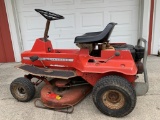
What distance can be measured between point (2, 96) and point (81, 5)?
2.84 m

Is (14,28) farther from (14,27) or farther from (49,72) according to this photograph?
(49,72)

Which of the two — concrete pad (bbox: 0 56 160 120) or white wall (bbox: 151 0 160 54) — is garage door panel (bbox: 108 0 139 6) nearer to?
white wall (bbox: 151 0 160 54)

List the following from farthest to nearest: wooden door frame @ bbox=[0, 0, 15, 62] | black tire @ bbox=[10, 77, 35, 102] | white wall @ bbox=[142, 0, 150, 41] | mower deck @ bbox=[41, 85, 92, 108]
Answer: wooden door frame @ bbox=[0, 0, 15, 62], white wall @ bbox=[142, 0, 150, 41], black tire @ bbox=[10, 77, 35, 102], mower deck @ bbox=[41, 85, 92, 108]

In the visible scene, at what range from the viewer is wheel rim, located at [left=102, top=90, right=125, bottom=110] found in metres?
2.11

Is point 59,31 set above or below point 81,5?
below

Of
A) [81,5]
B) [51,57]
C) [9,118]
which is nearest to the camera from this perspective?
[9,118]

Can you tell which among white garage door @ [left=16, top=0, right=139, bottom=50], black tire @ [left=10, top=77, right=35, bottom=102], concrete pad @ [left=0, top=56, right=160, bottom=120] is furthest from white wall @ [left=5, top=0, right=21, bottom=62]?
black tire @ [left=10, top=77, right=35, bottom=102]

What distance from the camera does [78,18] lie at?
4441mm

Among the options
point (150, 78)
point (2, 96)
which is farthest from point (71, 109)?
point (150, 78)

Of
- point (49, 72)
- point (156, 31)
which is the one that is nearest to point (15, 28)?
point (49, 72)

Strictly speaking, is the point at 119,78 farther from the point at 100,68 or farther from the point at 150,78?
the point at 150,78

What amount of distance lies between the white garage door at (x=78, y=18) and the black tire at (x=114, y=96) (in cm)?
264

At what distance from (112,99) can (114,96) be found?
5 centimetres

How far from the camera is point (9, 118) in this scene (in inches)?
88.8
